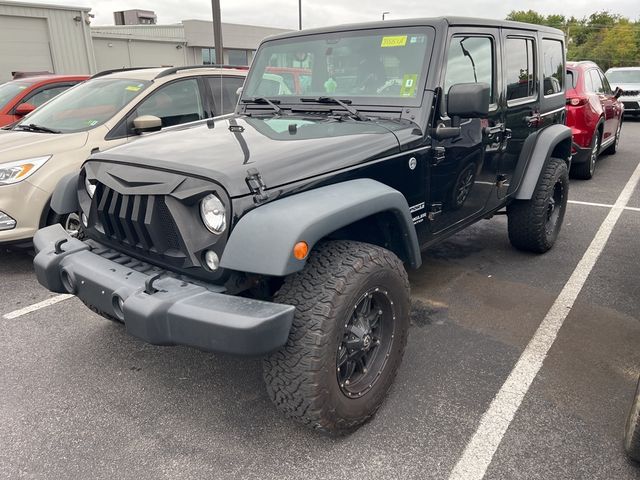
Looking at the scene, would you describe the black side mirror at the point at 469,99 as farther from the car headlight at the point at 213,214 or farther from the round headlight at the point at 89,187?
the round headlight at the point at 89,187

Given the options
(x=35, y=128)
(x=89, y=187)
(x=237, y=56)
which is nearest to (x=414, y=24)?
(x=89, y=187)

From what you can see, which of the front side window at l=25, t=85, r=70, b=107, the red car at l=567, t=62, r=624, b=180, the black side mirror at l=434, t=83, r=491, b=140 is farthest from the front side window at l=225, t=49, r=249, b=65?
the black side mirror at l=434, t=83, r=491, b=140

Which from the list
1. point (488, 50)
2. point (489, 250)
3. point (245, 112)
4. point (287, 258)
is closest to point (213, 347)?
point (287, 258)

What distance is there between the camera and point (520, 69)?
4016 millimetres

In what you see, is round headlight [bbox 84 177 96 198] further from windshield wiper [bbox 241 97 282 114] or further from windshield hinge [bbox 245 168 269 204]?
windshield wiper [bbox 241 97 282 114]

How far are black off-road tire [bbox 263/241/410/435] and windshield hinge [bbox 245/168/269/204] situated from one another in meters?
0.35

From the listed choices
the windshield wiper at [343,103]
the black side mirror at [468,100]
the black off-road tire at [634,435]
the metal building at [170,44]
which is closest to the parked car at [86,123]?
the windshield wiper at [343,103]

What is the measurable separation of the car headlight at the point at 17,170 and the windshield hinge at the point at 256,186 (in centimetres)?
292

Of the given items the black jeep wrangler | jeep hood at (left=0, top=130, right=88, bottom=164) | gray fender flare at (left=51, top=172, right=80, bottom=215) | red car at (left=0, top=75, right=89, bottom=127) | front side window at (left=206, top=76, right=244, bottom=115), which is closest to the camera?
the black jeep wrangler

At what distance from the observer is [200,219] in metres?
2.20

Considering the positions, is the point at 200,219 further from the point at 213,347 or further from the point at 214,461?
the point at 214,461

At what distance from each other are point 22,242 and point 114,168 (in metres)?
2.29

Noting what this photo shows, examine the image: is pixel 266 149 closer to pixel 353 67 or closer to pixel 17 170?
pixel 353 67

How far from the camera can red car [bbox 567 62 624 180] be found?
7160 millimetres
